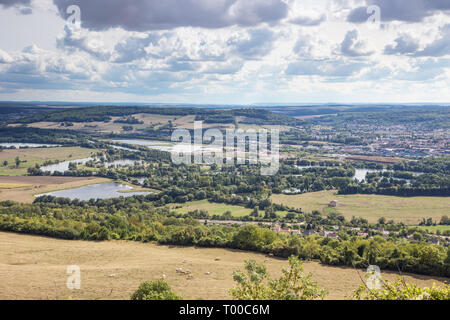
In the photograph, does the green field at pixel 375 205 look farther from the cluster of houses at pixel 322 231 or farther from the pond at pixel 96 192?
the pond at pixel 96 192

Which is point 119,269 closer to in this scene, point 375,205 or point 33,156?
point 375,205

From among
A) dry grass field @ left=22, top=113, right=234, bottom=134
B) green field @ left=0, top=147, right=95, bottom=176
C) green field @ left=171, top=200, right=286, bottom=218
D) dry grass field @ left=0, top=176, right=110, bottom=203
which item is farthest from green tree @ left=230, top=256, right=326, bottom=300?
dry grass field @ left=22, top=113, right=234, bottom=134

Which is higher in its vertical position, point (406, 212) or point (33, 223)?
point (33, 223)

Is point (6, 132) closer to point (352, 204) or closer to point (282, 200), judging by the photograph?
point (282, 200)

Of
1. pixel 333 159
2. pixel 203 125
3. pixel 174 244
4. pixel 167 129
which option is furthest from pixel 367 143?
pixel 174 244

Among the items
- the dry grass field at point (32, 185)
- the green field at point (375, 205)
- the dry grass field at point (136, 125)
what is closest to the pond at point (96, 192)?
the dry grass field at point (32, 185)
